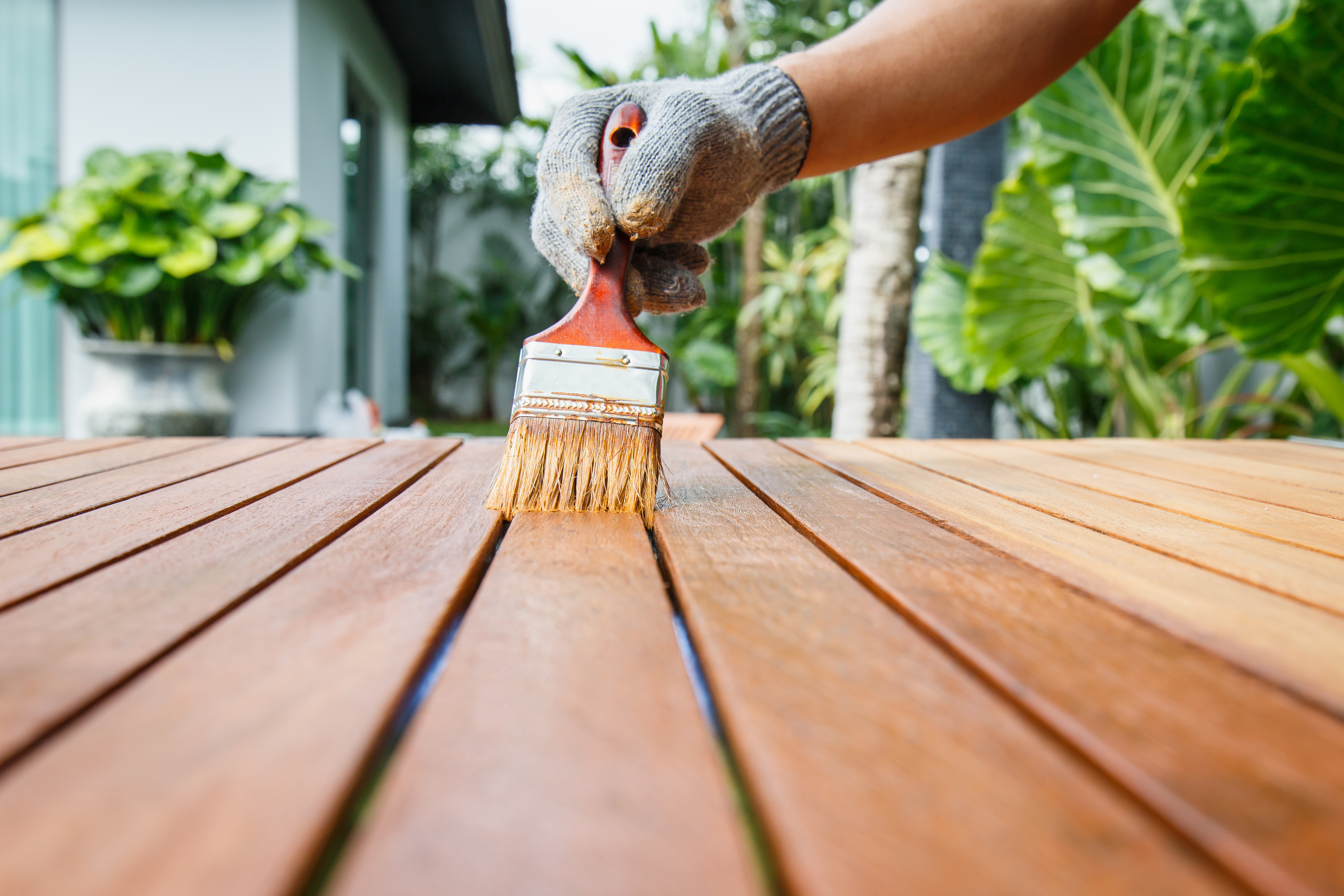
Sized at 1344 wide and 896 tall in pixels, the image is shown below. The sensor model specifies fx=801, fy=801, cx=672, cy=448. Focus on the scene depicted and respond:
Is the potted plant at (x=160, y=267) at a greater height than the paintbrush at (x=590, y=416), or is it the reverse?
the potted plant at (x=160, y=267)

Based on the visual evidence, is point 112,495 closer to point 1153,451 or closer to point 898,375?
point 1153,451

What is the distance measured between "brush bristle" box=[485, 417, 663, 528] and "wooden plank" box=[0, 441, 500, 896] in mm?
277

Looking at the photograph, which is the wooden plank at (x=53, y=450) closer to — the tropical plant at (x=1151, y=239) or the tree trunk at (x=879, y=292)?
the tree trunk at (x=879, y=292)

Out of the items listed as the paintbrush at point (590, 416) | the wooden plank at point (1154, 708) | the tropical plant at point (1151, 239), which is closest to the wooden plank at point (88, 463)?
the paintbrush at point (590, 416)

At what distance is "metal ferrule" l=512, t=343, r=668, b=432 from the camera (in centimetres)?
85

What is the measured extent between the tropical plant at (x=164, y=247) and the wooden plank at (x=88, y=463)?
1.96 meters

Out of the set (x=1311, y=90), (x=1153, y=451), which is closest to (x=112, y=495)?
(x=1153, y=451)

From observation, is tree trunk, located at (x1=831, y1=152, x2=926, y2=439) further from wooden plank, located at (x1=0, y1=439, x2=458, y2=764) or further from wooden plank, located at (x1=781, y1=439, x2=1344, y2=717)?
wooden plank, located at (x1=0, y1=439, x2=458, y2=764)

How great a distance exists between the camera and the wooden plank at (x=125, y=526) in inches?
22.1

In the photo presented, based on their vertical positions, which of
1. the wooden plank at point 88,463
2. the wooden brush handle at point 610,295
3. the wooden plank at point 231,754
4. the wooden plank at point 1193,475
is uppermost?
the wooden brush handle at point 610,295

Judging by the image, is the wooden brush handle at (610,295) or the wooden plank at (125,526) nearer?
the wooden plank at (125,526)

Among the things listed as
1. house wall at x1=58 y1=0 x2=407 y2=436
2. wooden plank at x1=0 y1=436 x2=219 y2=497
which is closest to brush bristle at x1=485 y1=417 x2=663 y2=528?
wooden plank at x1=0 y1=436 x2=219 y2=497

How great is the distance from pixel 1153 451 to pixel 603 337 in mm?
1024

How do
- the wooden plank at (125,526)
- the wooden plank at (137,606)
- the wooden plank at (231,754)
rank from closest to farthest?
the wooden plank at (231,754)
the wooden plank at (137,606)
the wooden plank at (125,526)
